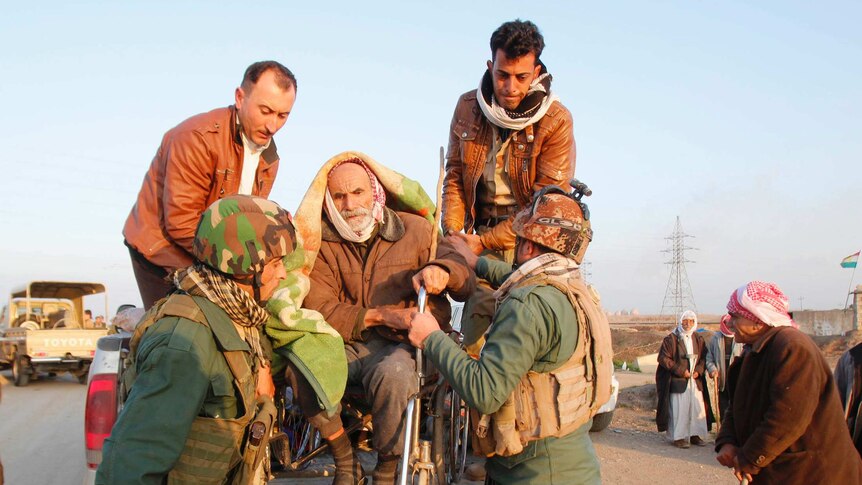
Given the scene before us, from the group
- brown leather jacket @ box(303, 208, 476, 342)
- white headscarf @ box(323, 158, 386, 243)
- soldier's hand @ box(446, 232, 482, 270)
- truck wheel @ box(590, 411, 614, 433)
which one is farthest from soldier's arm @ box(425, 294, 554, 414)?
truck wheel @ box(590, 411, 614, 433)

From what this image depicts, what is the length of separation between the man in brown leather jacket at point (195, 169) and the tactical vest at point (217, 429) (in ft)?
3.81

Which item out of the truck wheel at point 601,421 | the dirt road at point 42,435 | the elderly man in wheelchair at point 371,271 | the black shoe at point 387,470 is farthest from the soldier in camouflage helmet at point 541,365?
the truck wheel at point 601,421

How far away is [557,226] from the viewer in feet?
10.4

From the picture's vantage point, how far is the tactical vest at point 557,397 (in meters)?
2.99

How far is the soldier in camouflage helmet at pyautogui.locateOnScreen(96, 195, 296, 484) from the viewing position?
2.28m

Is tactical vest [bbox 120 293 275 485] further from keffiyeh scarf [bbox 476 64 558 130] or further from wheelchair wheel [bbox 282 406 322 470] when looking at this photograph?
keffiyeh scarf [bbox 476 64 558 130]

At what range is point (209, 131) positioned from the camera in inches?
150

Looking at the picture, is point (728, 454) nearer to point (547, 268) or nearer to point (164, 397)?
point (547, 268)

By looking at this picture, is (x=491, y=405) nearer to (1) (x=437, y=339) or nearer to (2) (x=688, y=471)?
(1) (x=437, y=339)

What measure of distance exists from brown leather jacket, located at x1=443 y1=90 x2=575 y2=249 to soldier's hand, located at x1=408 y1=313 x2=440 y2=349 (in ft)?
5.38

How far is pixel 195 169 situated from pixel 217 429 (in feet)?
5.49

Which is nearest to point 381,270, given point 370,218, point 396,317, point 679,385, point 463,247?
point 370,218

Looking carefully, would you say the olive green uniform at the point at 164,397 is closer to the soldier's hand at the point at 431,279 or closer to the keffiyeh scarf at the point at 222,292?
the keffiyeh scarf at the point at 222,292

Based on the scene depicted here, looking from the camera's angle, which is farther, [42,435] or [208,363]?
[42,435]
